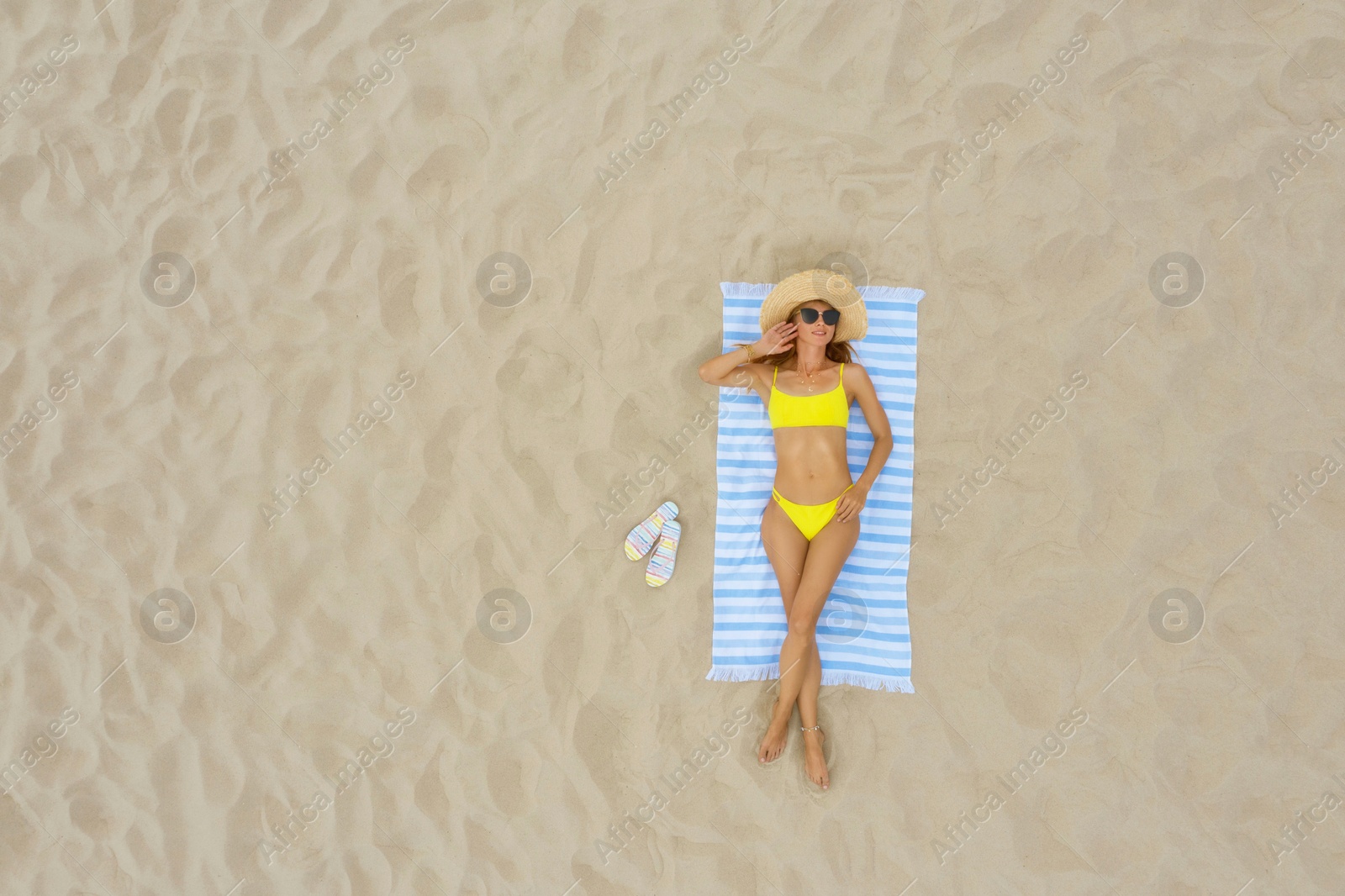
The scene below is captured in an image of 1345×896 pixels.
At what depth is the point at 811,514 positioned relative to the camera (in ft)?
12.4

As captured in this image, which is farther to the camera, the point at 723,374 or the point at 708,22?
the point at 708,22

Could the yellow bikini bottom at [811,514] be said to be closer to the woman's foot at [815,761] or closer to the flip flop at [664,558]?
the flip flop at [664,558]

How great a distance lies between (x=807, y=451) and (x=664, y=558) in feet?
2.96

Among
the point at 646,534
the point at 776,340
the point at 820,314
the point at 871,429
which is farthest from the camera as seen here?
the point at 646,534

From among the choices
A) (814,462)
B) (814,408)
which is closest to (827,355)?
(814,408)

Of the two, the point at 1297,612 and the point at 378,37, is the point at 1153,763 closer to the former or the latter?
the point at 1297,612

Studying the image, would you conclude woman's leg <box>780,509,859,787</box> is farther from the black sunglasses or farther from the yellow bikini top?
the black sunglasses

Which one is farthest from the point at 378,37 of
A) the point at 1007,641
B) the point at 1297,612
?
the point at 1297,612

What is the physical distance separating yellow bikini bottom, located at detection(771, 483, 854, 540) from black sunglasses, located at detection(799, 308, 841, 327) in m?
0.80

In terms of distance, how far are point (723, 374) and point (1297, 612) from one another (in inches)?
121

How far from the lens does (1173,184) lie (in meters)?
3.99

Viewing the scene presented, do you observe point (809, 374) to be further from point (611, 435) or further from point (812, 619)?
point (812, 619)

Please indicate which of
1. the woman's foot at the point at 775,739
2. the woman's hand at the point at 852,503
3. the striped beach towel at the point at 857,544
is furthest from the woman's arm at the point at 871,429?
the woman's foot at the point at 775,739

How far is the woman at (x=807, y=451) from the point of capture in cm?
374
